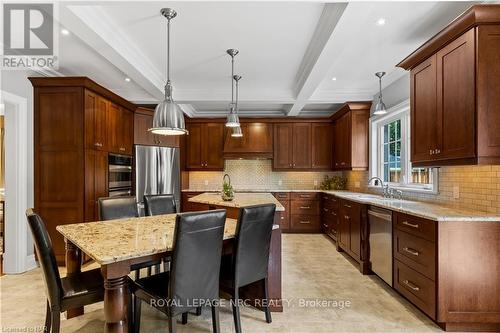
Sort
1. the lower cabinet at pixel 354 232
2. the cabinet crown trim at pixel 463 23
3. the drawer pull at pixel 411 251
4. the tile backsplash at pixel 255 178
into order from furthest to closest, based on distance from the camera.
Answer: the tile backsplash at pixel 255 178
the lower cabinet at pixel 354 232
the drawer pull at pixel 411 251
the cabinet crown trim at pixel 463 23

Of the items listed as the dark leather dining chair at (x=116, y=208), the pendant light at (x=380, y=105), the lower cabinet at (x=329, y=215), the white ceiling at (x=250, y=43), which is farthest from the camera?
the lower cabinet at (x=329, y=215)

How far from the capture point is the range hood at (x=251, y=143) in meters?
6.12

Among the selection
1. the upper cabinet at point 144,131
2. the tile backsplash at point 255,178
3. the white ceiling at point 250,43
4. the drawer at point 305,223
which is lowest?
the drawer at point 305,223

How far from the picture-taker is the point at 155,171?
5.06 m

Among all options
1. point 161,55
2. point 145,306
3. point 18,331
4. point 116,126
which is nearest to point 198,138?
point 116,126

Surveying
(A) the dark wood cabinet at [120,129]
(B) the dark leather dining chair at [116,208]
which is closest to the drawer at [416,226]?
(B) the dark leather dining chair at [116,208]

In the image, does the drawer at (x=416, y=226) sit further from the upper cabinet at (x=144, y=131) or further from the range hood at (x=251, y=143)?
the upper cabinet at (x=144, y=131)

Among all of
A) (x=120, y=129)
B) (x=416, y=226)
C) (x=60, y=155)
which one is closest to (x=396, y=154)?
(x=416, y=226)

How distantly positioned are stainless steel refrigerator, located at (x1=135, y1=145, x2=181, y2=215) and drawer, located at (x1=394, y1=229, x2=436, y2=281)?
3.86 metres

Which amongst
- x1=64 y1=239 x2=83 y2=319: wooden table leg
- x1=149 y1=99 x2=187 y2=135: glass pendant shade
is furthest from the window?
x1=64 y1=239 x2=83 y2=319: wooden table leg

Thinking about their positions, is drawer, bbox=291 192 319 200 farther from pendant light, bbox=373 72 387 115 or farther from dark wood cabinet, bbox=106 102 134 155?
dark wood cabinet, bbox=106 102 134 155

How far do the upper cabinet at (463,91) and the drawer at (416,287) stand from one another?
1056 mm

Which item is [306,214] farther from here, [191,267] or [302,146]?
[191,267]

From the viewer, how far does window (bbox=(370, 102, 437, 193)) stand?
3664 millimetres
